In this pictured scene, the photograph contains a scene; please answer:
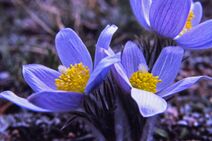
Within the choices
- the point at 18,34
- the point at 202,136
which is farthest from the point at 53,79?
the point at 18,34

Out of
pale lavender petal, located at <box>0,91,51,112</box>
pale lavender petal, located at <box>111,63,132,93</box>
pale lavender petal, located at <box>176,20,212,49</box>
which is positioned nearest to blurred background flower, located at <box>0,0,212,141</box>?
pale lavender petal, located at <box>176,20,212,49</box>

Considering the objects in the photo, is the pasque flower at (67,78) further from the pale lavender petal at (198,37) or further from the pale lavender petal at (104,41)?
the pale lavender petal at (198,37)

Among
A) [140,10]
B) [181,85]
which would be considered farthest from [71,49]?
[181,85]

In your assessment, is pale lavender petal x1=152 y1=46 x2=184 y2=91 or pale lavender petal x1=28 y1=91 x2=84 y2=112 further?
pale lavender petal x1=152 y1=46 x2=184 y2=91

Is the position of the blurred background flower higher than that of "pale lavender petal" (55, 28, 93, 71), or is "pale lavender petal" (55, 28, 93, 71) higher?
"pale lavender petal" (55, 28, 93, 71)

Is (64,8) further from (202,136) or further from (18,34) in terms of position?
(202,136)

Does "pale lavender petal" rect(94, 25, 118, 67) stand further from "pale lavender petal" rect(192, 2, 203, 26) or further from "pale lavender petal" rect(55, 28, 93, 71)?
"pale lavender petal" rect(192, 2, 203, 26)

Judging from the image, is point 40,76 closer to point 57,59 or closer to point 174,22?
point 174,22
